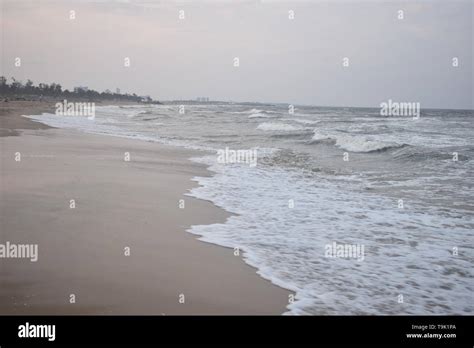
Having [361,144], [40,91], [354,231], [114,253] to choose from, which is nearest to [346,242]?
[354,231]

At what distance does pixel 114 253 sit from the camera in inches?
196

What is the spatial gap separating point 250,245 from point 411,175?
8365mm

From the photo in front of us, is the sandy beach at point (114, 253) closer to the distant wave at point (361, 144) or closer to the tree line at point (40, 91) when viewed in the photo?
the distant wave at point (361, 144)

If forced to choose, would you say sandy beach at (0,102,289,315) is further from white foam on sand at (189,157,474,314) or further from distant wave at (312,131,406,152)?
distant wave at (312,131,406,152)

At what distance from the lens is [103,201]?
7.23 metres

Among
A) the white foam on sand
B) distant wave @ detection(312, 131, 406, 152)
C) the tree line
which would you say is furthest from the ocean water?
the tree line

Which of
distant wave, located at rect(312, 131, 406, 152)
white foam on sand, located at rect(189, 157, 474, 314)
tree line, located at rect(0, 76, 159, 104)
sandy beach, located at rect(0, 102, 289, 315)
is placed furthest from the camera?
tree line, located at rect(0, 76, 159, 104)

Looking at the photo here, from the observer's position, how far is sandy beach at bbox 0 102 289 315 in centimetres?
396

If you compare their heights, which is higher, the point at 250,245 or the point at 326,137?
the point at 326,137

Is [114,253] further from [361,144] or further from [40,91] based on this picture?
[40,91]
